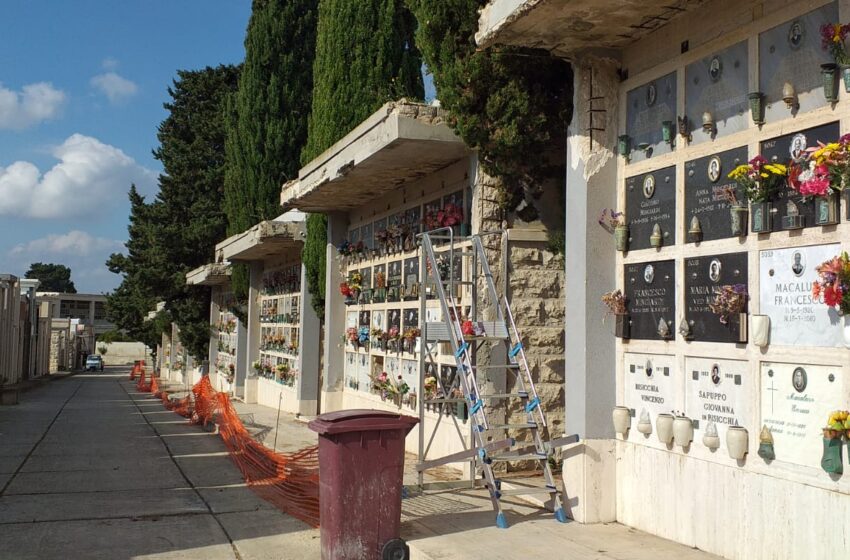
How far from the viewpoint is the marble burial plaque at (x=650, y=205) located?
642 cm

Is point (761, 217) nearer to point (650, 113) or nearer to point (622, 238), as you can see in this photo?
point (622, 238)

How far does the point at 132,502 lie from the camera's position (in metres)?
8.47

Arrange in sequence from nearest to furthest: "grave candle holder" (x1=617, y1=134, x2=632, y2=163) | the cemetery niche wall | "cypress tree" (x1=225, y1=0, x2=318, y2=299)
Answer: the cemetery niche wall → "grave candle holder" (x1=617, y1=134, x2=632, y2=163) → "cypress tree" (x1=225, y1=0, x2=318, y2=299)

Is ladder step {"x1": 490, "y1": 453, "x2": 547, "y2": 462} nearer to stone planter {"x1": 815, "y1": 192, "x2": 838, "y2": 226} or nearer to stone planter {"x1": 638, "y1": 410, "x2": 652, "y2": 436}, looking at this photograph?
stone planter {"x1": 638, "y1": 410, "x2": 652, "y2": 436}

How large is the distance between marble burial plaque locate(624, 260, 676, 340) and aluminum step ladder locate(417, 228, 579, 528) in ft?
3.50

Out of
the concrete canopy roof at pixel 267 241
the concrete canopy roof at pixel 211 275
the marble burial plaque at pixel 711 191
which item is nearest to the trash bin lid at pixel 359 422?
the marble burial plaque at pixel 711 191

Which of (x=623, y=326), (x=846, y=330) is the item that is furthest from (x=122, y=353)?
(x=846, y=330)

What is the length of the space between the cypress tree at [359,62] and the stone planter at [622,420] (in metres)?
8.14

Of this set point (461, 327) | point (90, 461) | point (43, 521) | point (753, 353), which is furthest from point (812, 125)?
point (90, 461)

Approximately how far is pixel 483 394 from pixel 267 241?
34.0 ft

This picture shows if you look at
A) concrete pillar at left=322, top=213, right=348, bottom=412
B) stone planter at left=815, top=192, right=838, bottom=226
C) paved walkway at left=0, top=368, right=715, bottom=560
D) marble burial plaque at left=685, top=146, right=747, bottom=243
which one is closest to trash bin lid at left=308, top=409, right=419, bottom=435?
paved walkway at left=0, top=368, right=715, bottom=560

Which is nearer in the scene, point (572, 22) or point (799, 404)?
point (799, 404)

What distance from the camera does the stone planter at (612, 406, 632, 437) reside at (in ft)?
22.1

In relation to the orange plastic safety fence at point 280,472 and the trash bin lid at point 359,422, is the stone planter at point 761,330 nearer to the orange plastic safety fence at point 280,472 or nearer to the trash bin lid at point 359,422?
the trash bin lid at point 359,422
